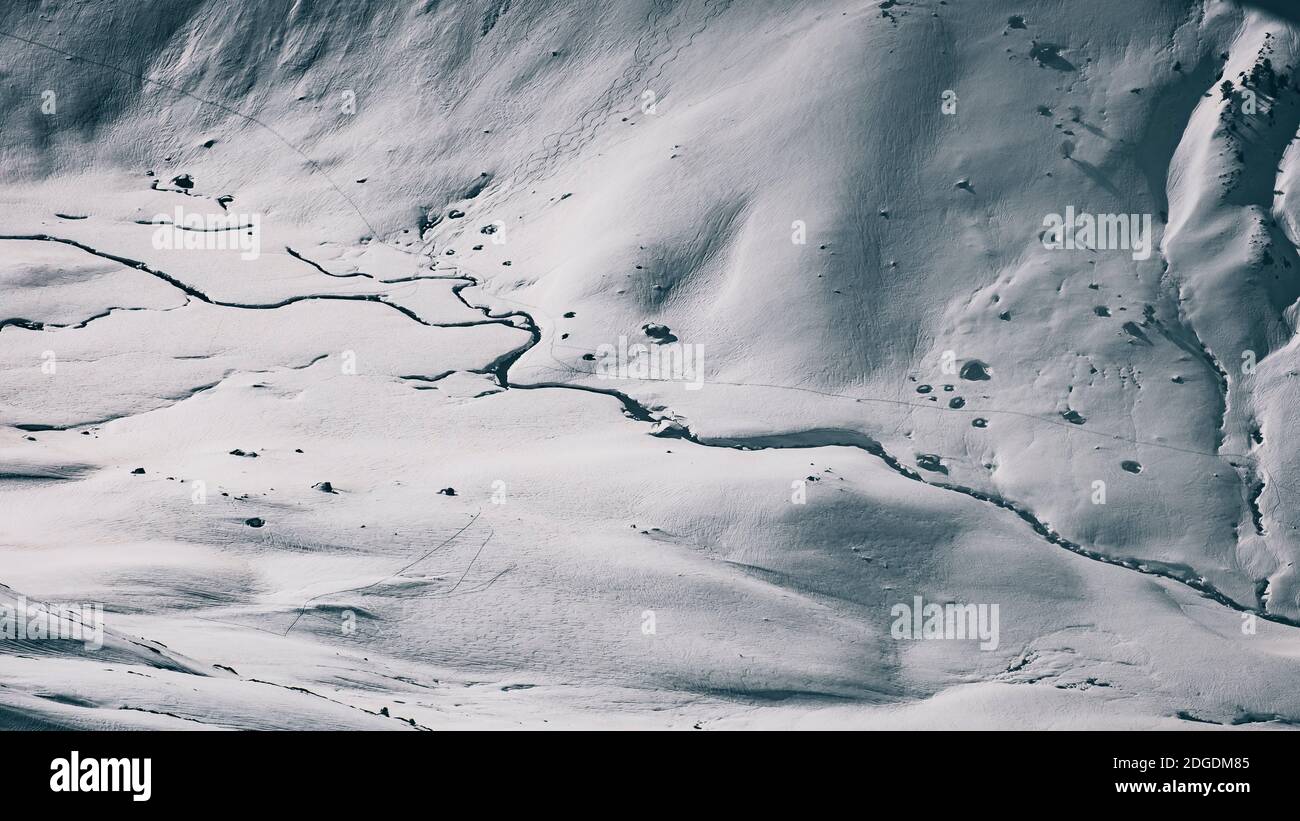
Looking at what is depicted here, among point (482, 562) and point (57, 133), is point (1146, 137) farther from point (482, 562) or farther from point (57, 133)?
point (57, 133)

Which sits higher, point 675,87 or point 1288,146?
point 675,87

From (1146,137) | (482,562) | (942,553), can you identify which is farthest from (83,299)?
(1146,137)

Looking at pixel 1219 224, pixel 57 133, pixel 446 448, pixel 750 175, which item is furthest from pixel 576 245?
pixel 57 133

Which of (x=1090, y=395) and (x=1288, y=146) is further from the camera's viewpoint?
(x=1288, y=146)

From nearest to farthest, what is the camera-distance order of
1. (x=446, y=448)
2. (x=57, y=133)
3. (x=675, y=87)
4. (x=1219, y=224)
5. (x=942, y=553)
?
(x=942, y=553), (x=446, y=448), (x=1219, y=224), (x=675, y=87), (x=57, y=133)

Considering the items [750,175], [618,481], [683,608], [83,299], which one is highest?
[750,175]

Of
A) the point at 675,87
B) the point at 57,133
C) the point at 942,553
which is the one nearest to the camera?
the point at 942,553

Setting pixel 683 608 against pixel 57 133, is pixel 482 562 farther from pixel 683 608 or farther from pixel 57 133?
pixel 57 133
